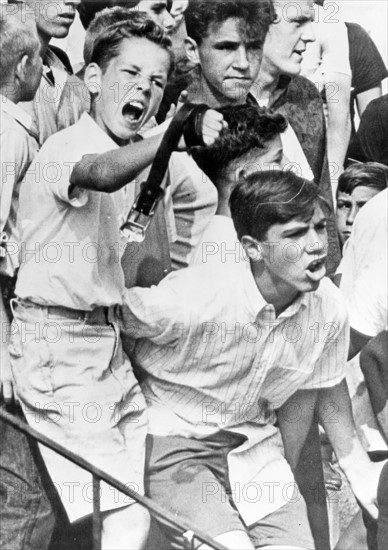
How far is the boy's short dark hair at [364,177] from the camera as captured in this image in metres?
3.76

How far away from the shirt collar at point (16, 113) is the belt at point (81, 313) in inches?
23.2

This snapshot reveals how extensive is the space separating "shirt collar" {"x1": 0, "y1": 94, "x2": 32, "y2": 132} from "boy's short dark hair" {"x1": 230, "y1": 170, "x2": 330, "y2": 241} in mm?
729

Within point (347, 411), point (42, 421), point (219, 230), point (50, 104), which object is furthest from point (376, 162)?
point (42, 421)

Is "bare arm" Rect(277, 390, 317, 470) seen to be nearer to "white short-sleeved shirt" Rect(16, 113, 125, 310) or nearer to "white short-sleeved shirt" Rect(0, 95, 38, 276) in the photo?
"white short-sleeved shirt" Rect(16, 113, 125, 310)

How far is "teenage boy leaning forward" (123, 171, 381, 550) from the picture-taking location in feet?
11.7

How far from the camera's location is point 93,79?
3.56 m

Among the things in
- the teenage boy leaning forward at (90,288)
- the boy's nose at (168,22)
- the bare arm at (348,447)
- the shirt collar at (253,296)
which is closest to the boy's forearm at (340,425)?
the bare arm at (348,447)

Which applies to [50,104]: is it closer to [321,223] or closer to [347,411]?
[321,223]

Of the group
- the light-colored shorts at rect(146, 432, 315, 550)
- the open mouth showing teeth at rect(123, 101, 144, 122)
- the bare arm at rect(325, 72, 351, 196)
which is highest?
the open mouth showing teeth at rect(123, 101, 144, 122)

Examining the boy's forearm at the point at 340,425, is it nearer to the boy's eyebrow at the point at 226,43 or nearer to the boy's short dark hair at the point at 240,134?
the boy's short dark hair at the point at 240,134

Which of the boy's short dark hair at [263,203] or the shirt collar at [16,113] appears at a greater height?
the shirt collar at [16,113]

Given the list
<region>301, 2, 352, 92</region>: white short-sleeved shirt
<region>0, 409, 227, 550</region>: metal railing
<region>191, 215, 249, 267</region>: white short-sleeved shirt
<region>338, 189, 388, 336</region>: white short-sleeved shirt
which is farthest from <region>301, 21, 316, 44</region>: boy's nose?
<region>0, 409, 227, 550</region>: metal railing

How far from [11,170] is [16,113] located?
20cm

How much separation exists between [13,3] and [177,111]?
662 millimetres
